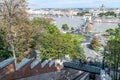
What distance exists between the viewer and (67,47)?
28062mm

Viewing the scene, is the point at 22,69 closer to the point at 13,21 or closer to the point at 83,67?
the point at 13,21

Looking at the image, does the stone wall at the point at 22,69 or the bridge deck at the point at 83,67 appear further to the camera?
the bridge deck at the point at 83,67

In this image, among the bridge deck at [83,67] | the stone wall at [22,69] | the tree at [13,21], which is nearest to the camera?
the stone wall at [22,69]

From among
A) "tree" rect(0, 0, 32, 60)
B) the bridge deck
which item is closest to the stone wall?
the bridge deck

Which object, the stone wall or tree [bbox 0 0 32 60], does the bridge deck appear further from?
tree [bbox 0 0 32 60]

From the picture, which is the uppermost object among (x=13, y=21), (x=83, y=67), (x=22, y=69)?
(x=13, y=21)

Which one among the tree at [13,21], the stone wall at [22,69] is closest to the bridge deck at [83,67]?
the stone wall at [22,69]

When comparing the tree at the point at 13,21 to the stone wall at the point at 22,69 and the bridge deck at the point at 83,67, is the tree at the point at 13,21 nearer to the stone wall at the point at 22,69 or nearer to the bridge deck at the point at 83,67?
the bridge deck at the point at 83,67

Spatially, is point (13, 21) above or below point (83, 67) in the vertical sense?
above

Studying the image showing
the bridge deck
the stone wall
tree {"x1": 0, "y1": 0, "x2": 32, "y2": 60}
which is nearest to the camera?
the stone wall

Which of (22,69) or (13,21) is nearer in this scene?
(22,69)

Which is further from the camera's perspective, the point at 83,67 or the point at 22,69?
the point at 83,67

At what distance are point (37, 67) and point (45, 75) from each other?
0.94m

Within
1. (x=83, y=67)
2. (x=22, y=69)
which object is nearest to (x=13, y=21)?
(x=83, y=67)
